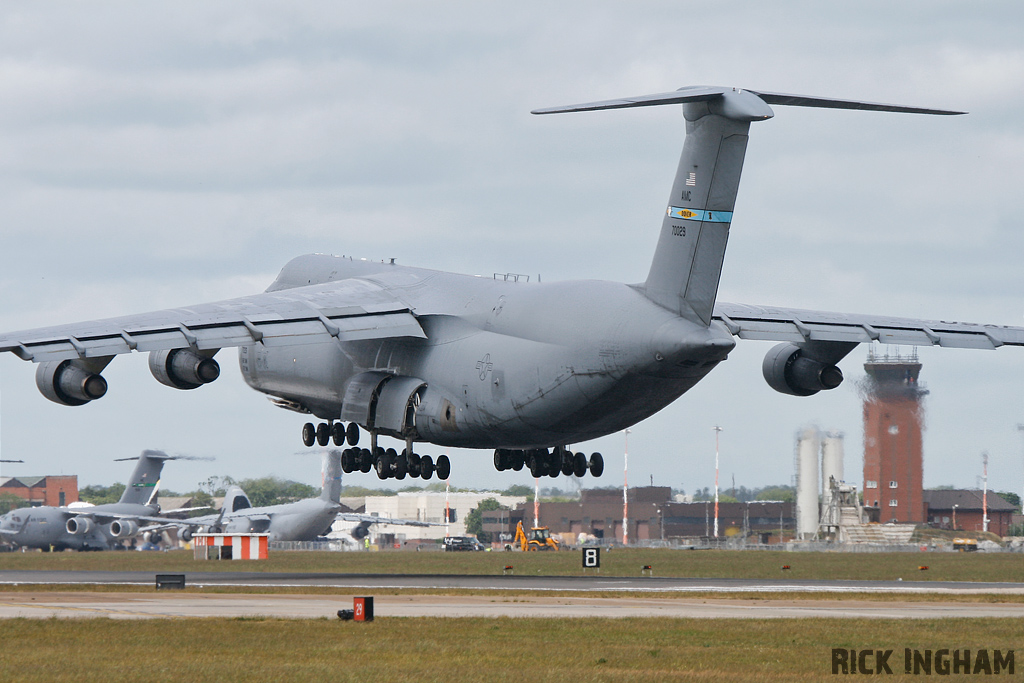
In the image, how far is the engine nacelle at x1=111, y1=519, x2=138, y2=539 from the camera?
299 ft

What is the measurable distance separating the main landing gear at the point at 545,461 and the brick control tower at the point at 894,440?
94.5 ft

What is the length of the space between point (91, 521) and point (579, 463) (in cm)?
6165

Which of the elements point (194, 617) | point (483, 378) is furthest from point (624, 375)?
point (194, 617)

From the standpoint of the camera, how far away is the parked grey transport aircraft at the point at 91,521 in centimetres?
8831

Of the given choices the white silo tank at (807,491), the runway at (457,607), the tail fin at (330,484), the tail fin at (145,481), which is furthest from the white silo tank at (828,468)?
the runway at (457,607)

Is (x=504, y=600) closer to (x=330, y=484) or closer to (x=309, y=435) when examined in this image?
(x=309, y=435)

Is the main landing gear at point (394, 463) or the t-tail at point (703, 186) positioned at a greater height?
the t-tail at point (703, 186)

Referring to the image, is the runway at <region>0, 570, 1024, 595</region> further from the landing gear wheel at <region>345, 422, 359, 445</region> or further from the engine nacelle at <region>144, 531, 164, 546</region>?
the engine nacelle at <region>144, 531, 164, 546</region>

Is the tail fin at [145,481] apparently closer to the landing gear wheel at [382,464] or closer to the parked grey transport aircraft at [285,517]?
the parked grey transport aircraft at [285,517]

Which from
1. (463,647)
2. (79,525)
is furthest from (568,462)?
(79,525)

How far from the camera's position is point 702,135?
25.2 metres

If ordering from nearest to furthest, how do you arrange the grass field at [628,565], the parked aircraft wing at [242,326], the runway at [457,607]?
1. the parked aircraft wing at [242,326]
2. the runway at [457,607]
3. the grass field at [628,565]

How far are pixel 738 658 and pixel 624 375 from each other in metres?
6.86

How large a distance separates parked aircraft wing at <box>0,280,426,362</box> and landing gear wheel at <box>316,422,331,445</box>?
12.9 feet
